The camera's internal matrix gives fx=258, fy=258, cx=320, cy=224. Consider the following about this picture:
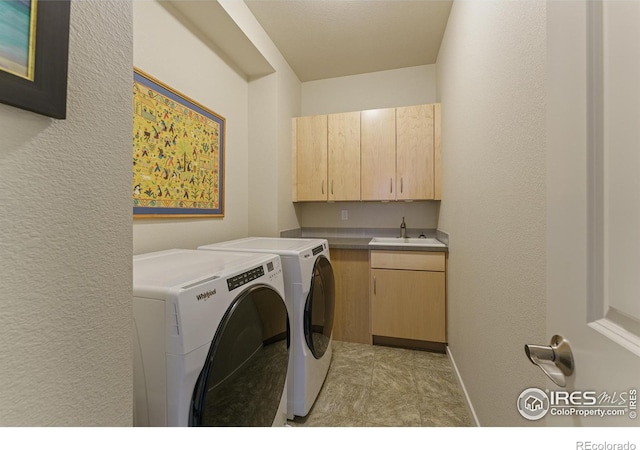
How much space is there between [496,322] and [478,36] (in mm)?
1385

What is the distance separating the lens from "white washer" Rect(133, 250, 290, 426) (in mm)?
733

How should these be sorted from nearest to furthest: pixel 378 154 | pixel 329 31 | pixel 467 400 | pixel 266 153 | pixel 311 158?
pixel 467 400, pixel 329 31, pixel 266 153, pixel 378 154, pixel 311 158

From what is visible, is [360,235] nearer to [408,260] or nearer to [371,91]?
[408,260]

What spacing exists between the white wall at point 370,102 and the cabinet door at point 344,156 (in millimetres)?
349

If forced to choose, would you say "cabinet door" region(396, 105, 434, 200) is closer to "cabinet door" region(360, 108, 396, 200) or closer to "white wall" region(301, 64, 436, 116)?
"cabinet door" region(360, 108, 396, 200)

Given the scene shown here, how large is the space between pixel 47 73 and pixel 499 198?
4.39 ft

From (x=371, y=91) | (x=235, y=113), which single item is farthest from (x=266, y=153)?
(x=371, y=91)

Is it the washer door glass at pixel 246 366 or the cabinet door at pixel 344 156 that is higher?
the cabinet door at pixel 344 156

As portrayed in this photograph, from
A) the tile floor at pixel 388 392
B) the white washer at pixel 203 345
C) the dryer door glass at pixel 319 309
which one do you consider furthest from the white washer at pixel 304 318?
the white washer at pixel 203 345

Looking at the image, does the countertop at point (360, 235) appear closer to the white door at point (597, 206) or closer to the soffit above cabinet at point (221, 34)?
the soffit above cabinet at point (221, 34)

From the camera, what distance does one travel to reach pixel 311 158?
2.71 metres

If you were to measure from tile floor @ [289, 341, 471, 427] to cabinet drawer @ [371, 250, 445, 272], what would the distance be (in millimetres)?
736

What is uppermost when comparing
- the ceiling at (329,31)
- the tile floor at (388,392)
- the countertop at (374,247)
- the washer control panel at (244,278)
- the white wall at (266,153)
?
the ceiling at (329,31)

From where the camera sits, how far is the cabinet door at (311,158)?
2.67m
